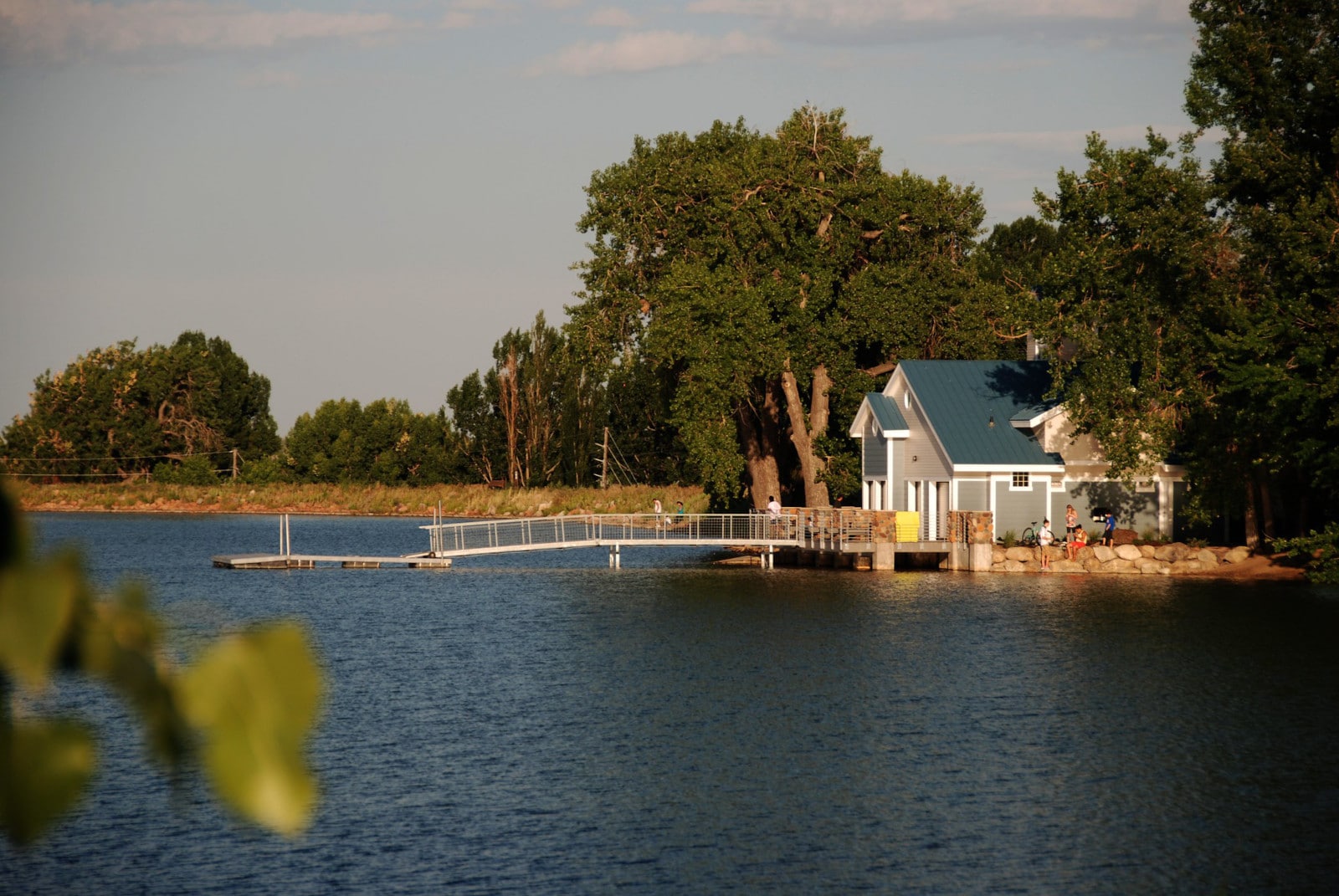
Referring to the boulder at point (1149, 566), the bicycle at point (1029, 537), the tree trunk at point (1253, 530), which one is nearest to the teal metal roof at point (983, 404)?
the bicycle at point (1029, 537)

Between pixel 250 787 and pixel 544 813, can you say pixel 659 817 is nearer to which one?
pixel 544 813

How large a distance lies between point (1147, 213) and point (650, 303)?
19.6 meters

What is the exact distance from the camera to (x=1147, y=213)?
1634 inches

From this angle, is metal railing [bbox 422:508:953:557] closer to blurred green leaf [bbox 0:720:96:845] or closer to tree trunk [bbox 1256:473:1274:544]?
tree trunk [bbox 1256:473:1274:544]

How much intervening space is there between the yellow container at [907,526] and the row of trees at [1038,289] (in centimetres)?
594

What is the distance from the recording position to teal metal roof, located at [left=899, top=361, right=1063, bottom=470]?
152 ft

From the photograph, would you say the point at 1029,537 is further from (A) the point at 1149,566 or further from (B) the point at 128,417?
(B) the point at 128,417

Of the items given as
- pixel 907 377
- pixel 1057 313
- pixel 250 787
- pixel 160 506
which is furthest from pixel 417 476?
pixel 250 787

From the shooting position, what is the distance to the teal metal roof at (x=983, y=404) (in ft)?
152

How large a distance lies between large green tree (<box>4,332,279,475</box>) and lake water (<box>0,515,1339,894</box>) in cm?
6690

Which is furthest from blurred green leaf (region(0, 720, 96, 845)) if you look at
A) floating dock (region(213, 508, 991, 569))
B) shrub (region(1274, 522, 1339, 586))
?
floating dock (region(213, 508, 991, 569))

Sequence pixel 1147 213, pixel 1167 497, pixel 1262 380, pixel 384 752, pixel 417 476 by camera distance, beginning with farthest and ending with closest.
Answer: pixel 417 476
pixel 1167 497
pixel 1147 213
pixel 1262 380
pixel 384 752

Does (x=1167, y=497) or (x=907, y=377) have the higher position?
(x=907, y=377)

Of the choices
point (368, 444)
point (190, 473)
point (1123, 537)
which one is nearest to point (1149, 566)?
point (1123, 537)
